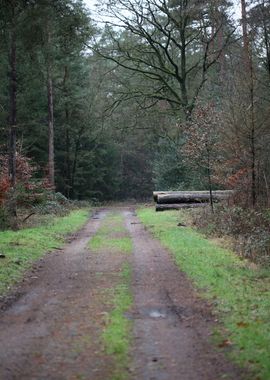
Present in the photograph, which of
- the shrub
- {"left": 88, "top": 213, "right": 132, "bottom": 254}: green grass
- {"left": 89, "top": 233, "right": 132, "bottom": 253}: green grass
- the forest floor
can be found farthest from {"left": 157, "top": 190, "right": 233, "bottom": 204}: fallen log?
the forest floor

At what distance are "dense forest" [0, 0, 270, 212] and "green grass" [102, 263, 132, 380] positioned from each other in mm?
7408

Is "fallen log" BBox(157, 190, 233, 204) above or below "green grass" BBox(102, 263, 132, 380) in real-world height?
above

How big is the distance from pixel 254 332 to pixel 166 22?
110ft

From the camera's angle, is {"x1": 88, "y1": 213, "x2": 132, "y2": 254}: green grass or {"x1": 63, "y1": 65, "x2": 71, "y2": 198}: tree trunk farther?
{"x1": 63, "y1": 65, "x2": 71, "y2": 198}: tree trunk

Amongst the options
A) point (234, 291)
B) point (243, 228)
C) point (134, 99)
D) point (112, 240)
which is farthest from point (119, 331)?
point (134, 99)

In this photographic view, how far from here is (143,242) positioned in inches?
662

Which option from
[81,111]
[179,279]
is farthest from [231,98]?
[81,111]

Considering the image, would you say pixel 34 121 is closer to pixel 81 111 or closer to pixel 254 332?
pixel 81 111

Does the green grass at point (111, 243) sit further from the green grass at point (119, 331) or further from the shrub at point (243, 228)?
the green grass at point (119, 331)

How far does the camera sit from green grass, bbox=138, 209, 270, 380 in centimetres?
598

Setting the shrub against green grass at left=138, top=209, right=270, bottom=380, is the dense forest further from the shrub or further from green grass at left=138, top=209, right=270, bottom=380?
green grass at left=138, top=209, right=270, bottom=380

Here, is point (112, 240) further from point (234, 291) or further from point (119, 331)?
point (119, 331)

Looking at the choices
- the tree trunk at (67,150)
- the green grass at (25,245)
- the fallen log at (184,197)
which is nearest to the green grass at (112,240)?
the green grass at (25,245)

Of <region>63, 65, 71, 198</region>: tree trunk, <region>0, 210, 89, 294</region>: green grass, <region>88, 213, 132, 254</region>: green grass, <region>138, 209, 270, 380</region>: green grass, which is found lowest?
<region>88, 213, 132, 254</region>: green grass
